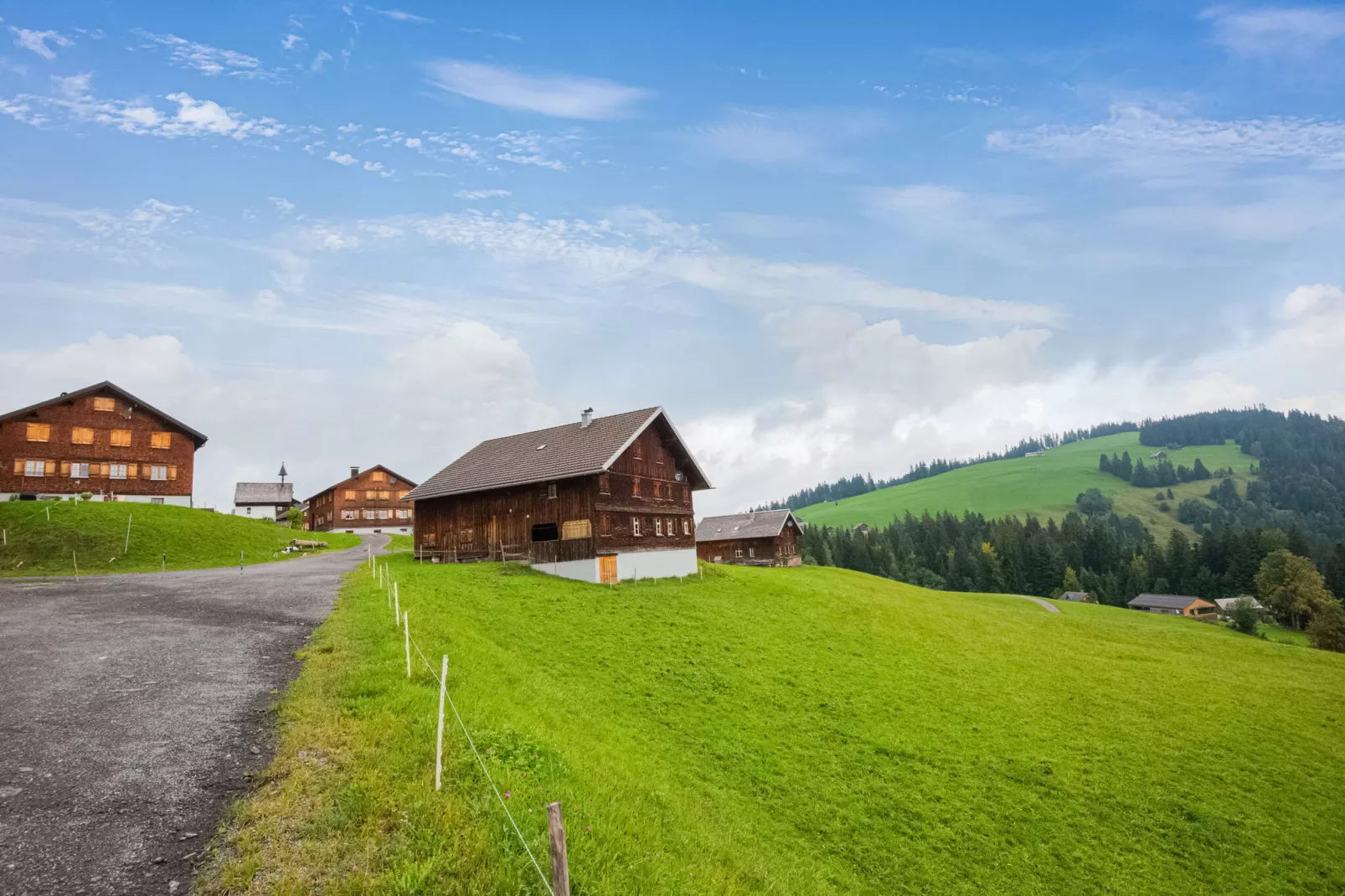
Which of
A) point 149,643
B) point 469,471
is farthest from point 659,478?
point 149,643

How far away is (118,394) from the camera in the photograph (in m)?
56.9

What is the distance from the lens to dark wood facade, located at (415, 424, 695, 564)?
39.5 m

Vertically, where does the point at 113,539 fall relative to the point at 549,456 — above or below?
Result: below

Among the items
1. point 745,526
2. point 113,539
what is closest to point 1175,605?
point 745,526

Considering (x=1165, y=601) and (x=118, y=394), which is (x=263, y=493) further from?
(x=1165, y=601)

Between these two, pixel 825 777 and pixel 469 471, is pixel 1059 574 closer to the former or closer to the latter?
pixel 469 471

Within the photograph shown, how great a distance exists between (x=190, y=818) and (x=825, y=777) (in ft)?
48.0

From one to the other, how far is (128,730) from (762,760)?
14.2m

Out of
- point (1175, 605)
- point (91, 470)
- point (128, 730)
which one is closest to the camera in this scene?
point (128, 730)

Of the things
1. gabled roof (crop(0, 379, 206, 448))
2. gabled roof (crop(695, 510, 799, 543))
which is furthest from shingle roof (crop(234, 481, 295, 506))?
gabled roof (crop(695, 510, 799, 543))

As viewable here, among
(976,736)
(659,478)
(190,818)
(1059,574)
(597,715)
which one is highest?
(659,478)

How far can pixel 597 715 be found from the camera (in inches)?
711

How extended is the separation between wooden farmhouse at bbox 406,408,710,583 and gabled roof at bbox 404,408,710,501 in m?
0.10

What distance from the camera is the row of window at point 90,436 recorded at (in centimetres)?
5372
